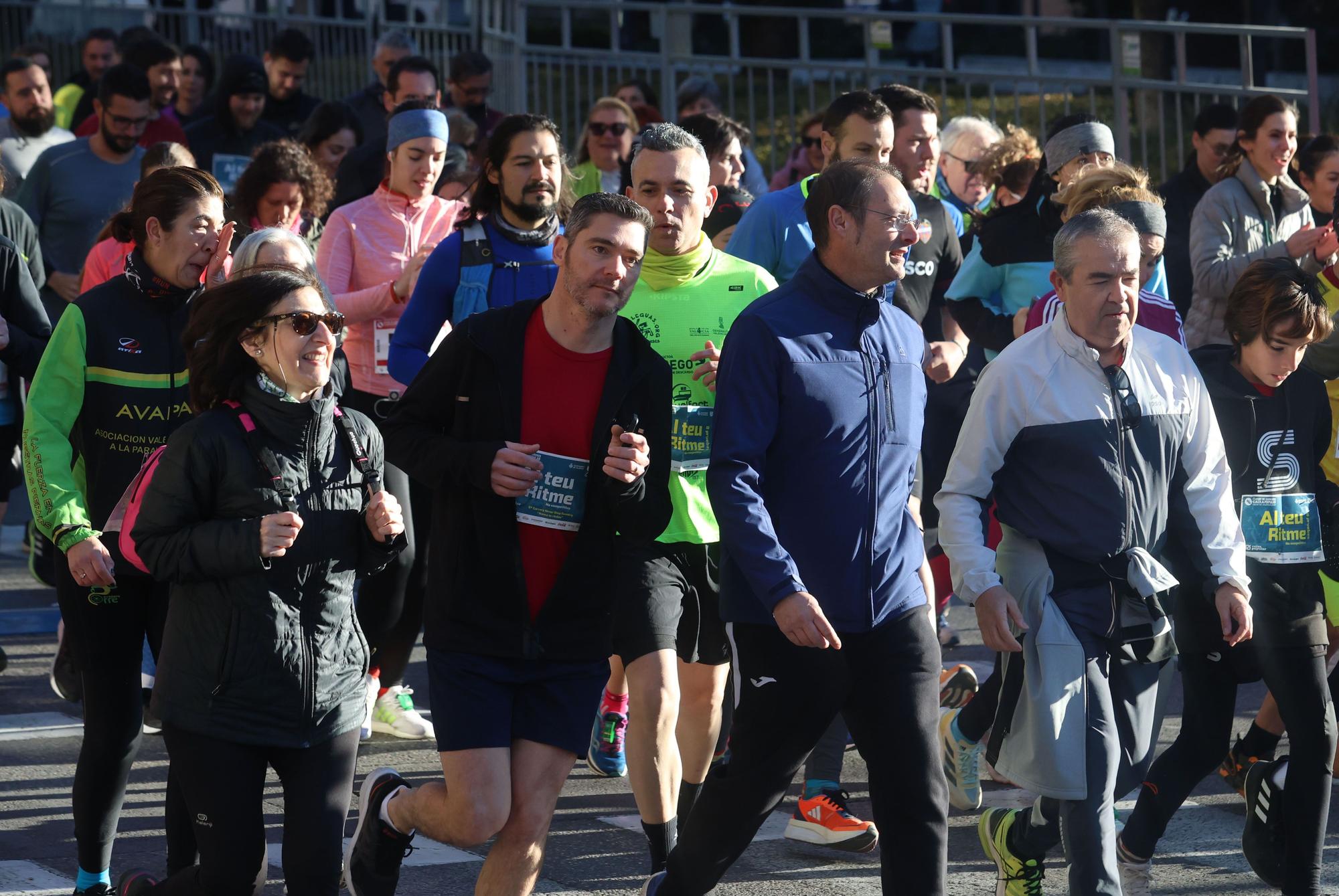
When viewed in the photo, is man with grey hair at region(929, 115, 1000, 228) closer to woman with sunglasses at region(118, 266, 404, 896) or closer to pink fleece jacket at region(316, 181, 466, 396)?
pink fleece jacket at region(316, 181, 466, 396)

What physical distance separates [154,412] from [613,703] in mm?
2171

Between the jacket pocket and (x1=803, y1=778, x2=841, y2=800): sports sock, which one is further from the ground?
the jacket pocket

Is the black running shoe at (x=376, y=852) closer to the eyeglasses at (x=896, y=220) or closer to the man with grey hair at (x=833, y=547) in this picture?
the man with grey hair at (x=833, y=547)

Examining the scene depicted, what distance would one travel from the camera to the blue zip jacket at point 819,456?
4613mm

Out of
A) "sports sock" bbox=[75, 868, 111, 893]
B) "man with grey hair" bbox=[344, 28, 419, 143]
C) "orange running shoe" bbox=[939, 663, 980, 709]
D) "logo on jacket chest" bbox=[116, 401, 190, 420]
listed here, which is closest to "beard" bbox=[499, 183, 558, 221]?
"logo on jacket chest" bbox=[116, 401, 190, 420]

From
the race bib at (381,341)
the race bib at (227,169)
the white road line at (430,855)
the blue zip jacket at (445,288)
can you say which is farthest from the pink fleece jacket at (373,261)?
the race bib at (227,169)

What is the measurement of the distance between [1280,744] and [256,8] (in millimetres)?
12959

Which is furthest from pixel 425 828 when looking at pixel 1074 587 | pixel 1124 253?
pixel 1124 253

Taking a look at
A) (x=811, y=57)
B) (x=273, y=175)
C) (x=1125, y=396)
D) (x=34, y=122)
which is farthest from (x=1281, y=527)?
(x=811, y=57)

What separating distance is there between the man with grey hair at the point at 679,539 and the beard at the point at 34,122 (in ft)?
22.3

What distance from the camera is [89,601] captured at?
5.16 metres

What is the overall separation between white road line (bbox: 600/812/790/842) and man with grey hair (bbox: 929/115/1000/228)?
15.3ft

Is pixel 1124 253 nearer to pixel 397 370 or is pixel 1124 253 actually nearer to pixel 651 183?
pixel 651 183

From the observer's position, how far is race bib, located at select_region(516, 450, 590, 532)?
464 cm
